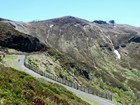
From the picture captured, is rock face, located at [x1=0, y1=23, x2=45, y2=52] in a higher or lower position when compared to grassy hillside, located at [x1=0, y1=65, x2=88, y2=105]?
lower

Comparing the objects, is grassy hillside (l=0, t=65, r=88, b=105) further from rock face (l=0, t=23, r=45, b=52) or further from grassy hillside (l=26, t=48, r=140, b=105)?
rock face (l=0, t=23, r=45, b=52)

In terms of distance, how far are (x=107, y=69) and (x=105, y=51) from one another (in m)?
39.4

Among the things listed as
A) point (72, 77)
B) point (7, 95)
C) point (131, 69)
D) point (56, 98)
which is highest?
point (7, 95)

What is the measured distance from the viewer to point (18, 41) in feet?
401

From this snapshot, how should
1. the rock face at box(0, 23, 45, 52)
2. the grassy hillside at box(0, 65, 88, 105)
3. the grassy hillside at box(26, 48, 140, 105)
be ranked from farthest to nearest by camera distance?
the rock face at box(0, 23, 45, 52)
the grassy hillside at box(26, 48, 140, 105)
the grassy hillside at box(0, 65, 88, 105)

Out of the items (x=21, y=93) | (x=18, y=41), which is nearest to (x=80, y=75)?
(x=18, y=41)

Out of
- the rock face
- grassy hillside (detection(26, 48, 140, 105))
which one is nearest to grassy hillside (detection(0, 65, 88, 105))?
grassy hillside (detection(26, 48, 140, 105))

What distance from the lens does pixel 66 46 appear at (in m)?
194

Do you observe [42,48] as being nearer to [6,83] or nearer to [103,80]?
[103,80]

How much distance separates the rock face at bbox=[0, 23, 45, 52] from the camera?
11903 cm

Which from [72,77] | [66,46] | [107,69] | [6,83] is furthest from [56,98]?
[66,46]

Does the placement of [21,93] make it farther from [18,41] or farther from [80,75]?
[18,41]

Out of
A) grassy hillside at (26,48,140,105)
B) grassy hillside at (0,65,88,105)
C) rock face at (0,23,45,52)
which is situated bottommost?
grassy hillside at (26,48,140,105)

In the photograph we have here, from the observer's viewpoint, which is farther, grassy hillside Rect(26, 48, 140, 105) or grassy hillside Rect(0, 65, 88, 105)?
grassy hillside Rect(26, 48, 140, 105)
